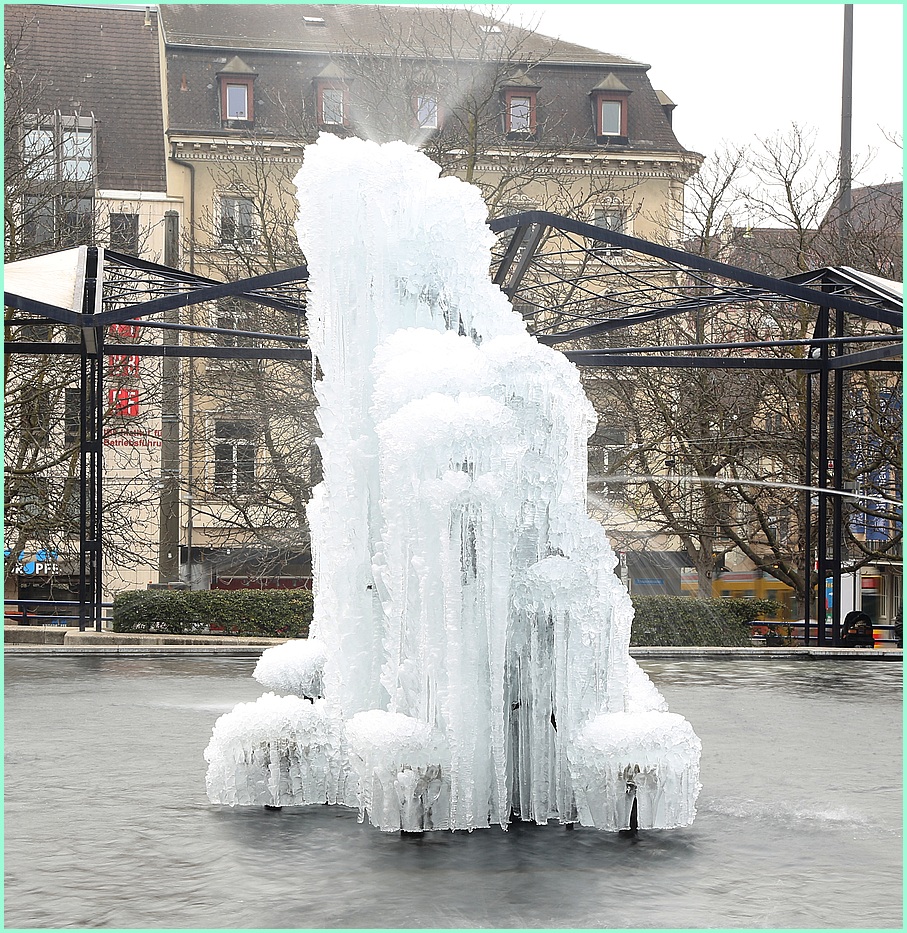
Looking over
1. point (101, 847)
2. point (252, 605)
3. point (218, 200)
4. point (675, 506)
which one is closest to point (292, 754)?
point (101, 847)

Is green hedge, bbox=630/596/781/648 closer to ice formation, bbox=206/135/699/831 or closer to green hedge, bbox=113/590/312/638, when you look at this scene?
green hedge, bbox=113/590/312/638

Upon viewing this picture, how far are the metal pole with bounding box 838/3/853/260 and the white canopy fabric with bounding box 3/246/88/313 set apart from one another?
1491 cm

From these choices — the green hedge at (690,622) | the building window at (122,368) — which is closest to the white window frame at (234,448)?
the building window at (122,368)

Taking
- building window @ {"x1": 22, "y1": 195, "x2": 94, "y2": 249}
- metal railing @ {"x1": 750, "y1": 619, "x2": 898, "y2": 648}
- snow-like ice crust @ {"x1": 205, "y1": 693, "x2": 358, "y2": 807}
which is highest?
building window @ {"x1": 22, "y1": 195, "x2": 94, "y2": 249}

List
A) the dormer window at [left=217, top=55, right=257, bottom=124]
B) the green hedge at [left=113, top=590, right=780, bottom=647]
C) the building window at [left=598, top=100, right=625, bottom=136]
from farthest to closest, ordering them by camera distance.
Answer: the building window at [left=598, top=100, right=625, bottom=136] → the dormer window at [left=217, top=55, right=257, bottom=124] → the green hedge at [left=113, top=590, right=780, bottom=647]

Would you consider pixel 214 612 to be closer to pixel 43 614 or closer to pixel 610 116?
pixel 43 614

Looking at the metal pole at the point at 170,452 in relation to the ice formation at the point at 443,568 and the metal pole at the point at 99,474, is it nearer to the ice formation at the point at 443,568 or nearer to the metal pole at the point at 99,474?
the metal pole at the point at 99,474

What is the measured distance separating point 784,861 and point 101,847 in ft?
10.3

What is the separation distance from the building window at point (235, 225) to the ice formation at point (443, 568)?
59.7ft

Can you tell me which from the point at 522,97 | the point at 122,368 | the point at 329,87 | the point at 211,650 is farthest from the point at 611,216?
the point at 211,650

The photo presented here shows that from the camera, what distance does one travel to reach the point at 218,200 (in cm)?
3266

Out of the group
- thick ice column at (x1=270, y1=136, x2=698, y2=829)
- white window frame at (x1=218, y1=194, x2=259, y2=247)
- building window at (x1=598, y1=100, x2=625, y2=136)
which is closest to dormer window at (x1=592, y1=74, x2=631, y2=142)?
building window at (x1=598, y1=100, x2=625, y2=136)

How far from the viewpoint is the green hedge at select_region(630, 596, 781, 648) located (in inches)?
747

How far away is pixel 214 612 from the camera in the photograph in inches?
748
